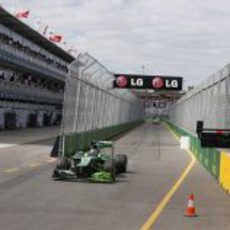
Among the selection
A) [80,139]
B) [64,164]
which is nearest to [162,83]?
[80,139]

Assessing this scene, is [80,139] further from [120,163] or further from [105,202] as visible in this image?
[105,202]

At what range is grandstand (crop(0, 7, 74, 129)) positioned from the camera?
68.7 m

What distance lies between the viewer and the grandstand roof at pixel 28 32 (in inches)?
2733

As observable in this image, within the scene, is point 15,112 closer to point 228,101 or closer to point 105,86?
point 105,86

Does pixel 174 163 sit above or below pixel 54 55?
below

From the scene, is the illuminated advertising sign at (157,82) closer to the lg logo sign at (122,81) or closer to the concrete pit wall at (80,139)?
the lg logo sign at (122,81)

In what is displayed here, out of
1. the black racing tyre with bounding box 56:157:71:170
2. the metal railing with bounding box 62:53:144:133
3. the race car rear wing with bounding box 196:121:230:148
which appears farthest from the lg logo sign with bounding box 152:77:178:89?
A: the race car rear wing with bounding box 196:121:230:148

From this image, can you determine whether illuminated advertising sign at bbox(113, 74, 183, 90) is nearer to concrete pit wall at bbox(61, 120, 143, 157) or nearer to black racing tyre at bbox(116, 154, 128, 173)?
concrete pit wall at bbox(61, 120, 143, 157)

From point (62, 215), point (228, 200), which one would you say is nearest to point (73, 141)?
point (228, 200)

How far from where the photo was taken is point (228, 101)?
62.6ft

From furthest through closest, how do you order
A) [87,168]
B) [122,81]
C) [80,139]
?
[122,81], [80,139], [87,168]

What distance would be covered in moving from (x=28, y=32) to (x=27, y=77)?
518cm

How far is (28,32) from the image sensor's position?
8112 centimetres

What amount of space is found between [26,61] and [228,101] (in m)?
56.6
